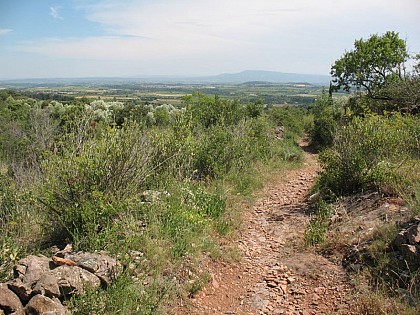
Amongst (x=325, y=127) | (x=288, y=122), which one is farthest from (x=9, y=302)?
(x=288, y=122)

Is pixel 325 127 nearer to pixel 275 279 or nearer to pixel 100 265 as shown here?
pixel 275 279

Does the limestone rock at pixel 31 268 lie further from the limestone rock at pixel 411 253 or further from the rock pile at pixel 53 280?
the limestone rock at pixel 411 253

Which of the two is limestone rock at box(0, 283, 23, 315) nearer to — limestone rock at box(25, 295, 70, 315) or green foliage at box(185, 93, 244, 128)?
limestone rock at box(25, 295, 70, 315)

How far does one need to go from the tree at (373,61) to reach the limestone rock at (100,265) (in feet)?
64.7

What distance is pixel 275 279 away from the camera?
4.44 metres

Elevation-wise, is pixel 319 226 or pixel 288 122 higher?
pixel 288 122

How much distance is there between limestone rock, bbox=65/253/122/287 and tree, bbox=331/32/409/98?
19.7 m

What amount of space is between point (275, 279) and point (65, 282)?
8.70 ft

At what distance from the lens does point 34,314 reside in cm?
285

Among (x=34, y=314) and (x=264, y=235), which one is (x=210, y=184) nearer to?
Answer: (x=264, y=235)

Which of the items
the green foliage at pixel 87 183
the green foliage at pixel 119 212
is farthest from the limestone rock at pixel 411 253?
the green foliage at pixel 87 183

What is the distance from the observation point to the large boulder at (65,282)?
3.07m

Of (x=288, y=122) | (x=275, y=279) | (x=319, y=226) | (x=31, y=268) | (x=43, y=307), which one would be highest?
(x=288, y=122)

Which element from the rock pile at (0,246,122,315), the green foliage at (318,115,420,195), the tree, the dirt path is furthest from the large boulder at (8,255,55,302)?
the tree
